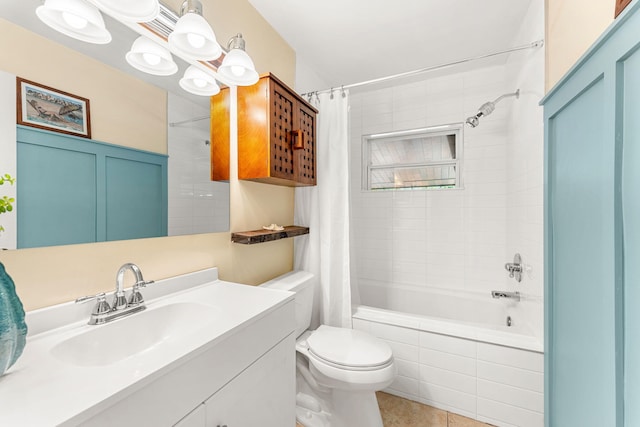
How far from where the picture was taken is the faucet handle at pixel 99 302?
2.70 feet

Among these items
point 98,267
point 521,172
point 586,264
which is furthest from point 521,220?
point 98,267

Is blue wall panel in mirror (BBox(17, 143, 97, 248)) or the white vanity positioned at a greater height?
blue wall panel in mirror (BBox(17, 143, 97, 248))

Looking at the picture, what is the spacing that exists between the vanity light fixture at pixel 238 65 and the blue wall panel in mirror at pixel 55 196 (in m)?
0.67

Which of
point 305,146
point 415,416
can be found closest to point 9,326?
point 305,146

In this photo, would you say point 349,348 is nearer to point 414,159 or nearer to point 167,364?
point 167,364

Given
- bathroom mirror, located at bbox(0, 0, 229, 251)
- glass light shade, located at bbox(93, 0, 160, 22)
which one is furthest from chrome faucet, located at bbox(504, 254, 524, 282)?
glass light shade, located at bbox(93, 0, 160, 22)

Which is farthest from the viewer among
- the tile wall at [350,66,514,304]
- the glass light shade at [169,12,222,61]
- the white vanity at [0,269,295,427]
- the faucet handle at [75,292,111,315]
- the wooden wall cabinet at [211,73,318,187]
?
the tile wall at [350,66,514,304]

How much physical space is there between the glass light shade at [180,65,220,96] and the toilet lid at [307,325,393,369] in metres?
1.40

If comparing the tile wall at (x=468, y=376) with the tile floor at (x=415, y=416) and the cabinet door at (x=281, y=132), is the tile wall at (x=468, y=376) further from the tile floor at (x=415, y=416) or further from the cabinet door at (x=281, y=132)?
the cabinet door at (x=281, y=132)

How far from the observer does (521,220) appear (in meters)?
1.80

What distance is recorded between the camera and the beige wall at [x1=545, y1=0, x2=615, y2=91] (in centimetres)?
73

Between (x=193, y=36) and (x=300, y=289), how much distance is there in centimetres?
136

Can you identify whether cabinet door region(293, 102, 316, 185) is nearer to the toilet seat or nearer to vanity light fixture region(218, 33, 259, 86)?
vanity light fixture region(218, 33, 259, 86)

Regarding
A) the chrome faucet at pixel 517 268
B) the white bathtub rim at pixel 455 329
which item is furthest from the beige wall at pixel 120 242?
the chrome faucet at pixel 517 268
